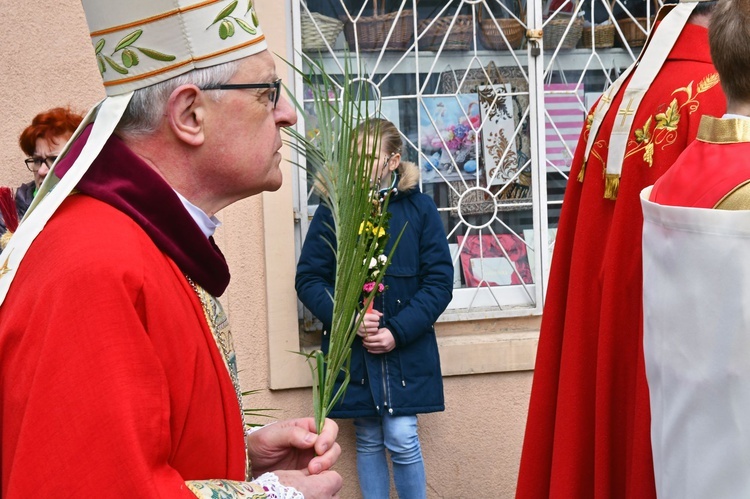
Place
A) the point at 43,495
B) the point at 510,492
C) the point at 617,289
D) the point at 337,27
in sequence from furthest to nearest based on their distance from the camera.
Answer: the point at 510,492
the point at 337,27
the point at 617,289
the point at 43,495

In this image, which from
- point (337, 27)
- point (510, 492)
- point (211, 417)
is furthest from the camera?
point (510, 492)

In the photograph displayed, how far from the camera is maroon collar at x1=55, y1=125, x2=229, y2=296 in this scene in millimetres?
1701

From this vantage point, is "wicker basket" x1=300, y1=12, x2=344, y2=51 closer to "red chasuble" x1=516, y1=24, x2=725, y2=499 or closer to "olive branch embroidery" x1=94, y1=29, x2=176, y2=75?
"red chasuble" x1=516, y1=24, x2=725, y2=499

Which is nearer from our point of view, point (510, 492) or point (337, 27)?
point (337, 27)

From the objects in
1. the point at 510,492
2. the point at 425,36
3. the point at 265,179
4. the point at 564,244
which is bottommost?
the point at 510,492

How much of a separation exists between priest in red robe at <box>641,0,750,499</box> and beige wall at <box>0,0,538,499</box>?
2.84 m

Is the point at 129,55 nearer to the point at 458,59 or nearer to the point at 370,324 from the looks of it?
the point at 370,324

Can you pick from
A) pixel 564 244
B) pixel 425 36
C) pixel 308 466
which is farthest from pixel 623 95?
pixel 425 36

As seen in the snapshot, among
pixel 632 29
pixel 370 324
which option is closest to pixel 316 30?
pixel 370 324

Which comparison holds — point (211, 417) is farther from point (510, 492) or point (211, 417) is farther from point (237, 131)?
point (510, 492)

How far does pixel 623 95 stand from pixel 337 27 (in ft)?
7.72

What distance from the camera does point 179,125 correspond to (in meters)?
1.80

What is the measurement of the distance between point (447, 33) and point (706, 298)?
134 inches

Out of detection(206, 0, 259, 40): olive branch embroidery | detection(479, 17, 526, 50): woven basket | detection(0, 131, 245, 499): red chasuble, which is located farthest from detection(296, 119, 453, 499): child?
detection(0, 131, 245, 499): red chasuble
